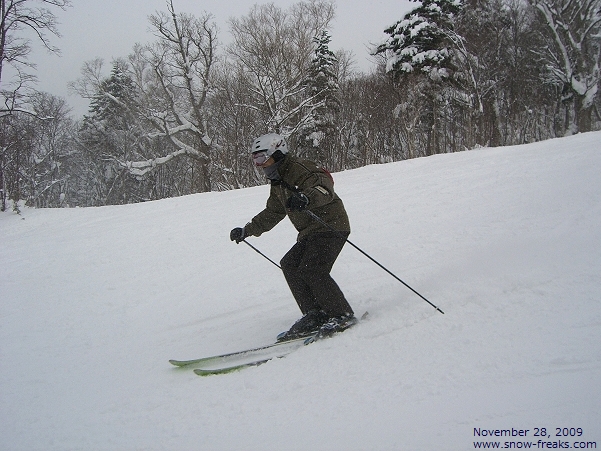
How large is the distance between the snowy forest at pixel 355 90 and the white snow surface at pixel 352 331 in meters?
18.3

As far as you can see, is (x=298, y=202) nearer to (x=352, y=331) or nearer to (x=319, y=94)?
(x=352, y=331)

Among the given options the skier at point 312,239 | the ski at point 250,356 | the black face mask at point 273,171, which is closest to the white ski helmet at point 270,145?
the skier at point 312,239

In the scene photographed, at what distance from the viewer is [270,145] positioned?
3811mm

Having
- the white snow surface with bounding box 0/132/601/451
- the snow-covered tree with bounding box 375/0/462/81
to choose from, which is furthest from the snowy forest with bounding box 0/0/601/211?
the white snow surface with bounding box 0/132/601/451

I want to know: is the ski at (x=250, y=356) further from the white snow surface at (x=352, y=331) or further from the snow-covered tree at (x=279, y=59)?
the snow-covered tree at (x=279, y=59)

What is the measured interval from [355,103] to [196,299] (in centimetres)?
2995

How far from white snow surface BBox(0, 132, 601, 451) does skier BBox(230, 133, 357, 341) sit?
30cm

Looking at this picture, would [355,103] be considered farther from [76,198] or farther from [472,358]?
[76,198]

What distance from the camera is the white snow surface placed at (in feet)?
8.02

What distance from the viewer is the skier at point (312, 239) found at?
372cm

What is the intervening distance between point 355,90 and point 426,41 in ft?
30.1

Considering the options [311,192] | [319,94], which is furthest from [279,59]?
[311,192]

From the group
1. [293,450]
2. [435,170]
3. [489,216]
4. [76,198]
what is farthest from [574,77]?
[76,198]

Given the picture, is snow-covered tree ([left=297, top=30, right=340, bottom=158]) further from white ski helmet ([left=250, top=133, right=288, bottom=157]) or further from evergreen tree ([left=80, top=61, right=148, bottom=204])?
white ski helmet ([left=250, top=133, right=288, bottom=157])
